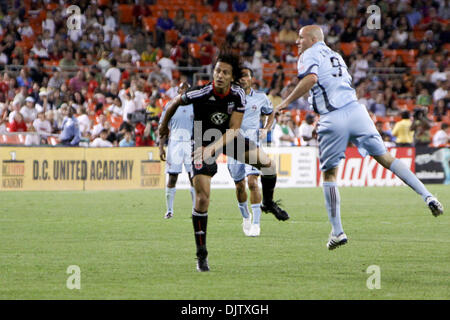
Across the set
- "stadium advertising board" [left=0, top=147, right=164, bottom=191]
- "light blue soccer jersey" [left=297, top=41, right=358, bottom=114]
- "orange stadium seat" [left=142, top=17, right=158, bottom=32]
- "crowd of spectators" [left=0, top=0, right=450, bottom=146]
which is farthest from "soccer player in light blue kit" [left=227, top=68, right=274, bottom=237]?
"orange stadium seat" [left=142, top=17, right=158, bottom=32]

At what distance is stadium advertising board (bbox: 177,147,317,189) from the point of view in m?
26.0

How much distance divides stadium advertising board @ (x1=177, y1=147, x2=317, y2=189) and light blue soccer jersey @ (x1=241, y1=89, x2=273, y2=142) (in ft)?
39.0

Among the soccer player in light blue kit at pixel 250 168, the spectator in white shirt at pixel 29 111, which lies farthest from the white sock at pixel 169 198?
the spectator in white shirt at pixel 29 111

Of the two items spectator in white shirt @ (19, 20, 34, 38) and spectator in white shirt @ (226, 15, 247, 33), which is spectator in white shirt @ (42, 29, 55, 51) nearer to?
spectator in white shirt @ (19, 20, 34, 38)

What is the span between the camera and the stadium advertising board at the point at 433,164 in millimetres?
27422

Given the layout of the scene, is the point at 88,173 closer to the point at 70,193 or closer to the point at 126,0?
the point at 70,193

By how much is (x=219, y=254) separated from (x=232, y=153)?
1.24 m

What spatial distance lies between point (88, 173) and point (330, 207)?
15323 mm

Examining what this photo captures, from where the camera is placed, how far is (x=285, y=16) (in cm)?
3400

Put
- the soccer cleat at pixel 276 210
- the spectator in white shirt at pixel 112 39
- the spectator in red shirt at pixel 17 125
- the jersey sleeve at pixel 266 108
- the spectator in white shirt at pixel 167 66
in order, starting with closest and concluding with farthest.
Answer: the soccer cleat at pixel 276 210
the jersey sleeve at pixel 266 108
the spectator in red shirt at pixel 17 125
the spectator in white shirt at pixel 167 66
the spectator in white shirt at pixel 112 39

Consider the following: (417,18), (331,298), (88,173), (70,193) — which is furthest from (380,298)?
(417,18)

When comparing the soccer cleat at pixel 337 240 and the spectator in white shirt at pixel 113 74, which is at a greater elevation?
the spectator in white shirt at pixel 113 74

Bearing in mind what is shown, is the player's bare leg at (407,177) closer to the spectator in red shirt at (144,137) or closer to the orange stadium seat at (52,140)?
the orange stadium seat at (52,140)

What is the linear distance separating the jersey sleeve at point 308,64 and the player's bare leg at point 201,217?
1.82 meters
